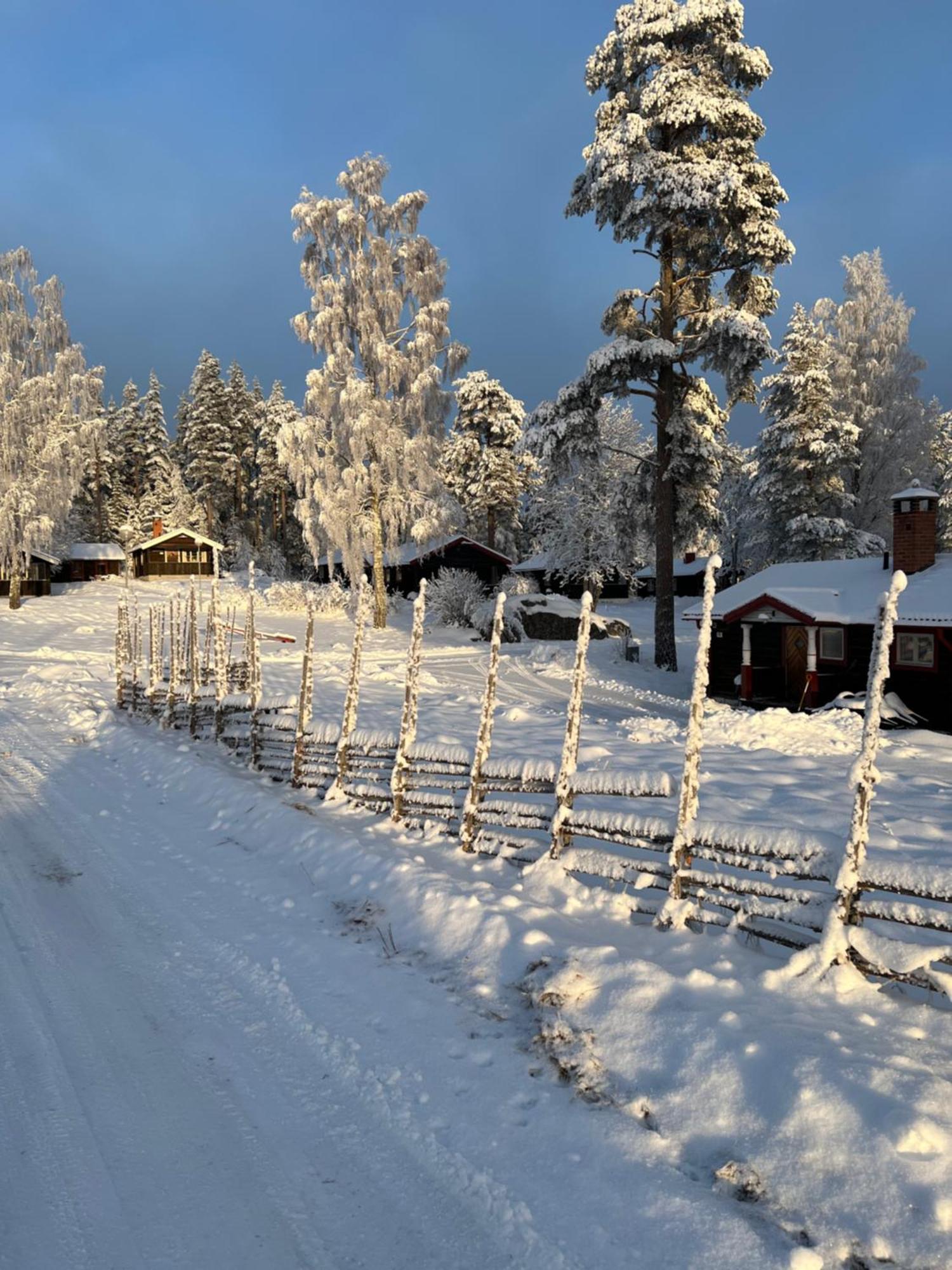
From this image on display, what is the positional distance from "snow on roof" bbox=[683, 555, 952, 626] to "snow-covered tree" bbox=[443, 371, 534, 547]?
26.2 metres

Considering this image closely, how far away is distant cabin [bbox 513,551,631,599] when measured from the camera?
46.3 m

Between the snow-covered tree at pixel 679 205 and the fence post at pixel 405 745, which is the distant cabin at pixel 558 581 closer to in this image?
the snow-covered tree at pixel 679 205

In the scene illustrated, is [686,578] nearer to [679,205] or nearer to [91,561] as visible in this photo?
[679,205]

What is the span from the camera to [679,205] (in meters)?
19.7

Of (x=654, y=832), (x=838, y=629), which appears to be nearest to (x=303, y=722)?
(x=654, y=832)

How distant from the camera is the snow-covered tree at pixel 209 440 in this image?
2457 inches

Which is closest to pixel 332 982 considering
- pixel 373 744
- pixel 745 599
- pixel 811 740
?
pixel 373 744

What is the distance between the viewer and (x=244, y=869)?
7164 mm

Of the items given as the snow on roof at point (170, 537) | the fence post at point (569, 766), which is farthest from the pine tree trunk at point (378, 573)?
the snow on roof at point (170, 537)

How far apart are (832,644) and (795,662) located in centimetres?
130

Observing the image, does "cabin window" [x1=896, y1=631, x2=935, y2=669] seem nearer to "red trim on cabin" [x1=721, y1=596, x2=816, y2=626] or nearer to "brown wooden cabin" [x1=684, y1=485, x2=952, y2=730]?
"brown wooden cabin" [x1=684, y1=485, x2=952, y2=730]

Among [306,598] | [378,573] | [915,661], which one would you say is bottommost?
[915,661]

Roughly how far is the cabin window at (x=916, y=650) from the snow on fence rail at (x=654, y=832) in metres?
11.6

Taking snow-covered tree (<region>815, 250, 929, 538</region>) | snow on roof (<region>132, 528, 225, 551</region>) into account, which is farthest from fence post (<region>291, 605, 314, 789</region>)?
snow on roof (<region>132, 528, 225, 551</region>)
